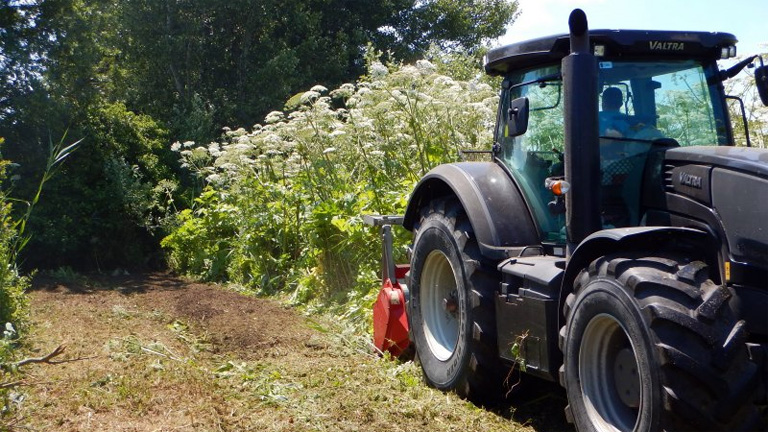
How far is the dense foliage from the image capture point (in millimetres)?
15016

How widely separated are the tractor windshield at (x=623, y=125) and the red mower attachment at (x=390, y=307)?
175 centimetres

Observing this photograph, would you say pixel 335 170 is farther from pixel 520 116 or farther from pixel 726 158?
pixel 726 158

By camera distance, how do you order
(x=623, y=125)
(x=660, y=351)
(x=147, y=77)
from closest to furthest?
(x=660, y=351) < (x=623, y=125) < (x=147, y=77)

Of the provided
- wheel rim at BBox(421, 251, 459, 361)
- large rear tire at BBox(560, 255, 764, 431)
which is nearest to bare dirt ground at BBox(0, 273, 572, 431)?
wheel rim at BBox(421, 251, 459, 361)

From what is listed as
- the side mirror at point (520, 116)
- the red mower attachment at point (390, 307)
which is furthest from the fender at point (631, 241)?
the red mower attachment at point (390, 307)

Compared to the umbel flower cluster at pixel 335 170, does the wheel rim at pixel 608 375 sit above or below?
below

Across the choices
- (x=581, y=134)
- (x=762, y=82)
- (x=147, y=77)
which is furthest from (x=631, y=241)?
(x=147, y=77)

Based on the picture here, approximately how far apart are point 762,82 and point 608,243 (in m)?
1.52

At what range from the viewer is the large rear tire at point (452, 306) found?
5453 millimetres

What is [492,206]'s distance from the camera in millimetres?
5504

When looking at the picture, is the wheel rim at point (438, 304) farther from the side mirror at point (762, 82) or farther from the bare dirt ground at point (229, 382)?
the side mirror at point (762, 82)

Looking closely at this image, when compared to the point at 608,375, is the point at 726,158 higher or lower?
higher

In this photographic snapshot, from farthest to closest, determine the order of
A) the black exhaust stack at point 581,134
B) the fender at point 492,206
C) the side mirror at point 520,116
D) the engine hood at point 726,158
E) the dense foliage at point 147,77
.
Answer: the dense foliage at point 147,77 → the fender at point 492,206 → the side mirror at point 520,116 → the black exhaust stack at point 581,134 → the engine hood at point 726,158

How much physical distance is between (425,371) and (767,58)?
12.4 feet
